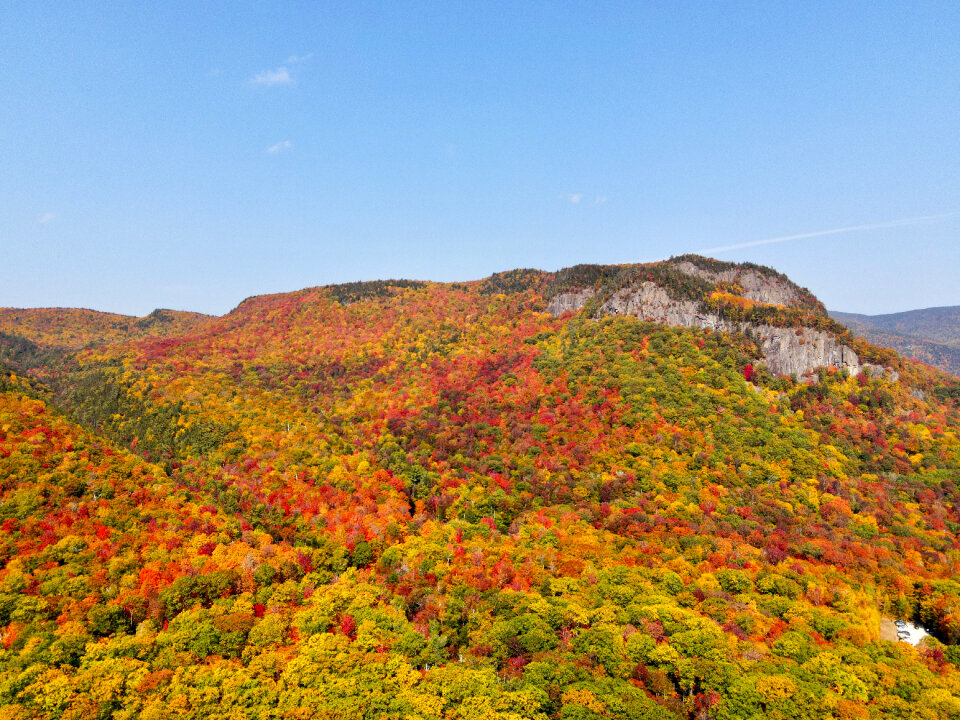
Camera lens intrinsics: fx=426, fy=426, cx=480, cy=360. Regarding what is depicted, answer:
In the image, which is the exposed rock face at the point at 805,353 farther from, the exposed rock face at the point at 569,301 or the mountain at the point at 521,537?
the exposed rock face at the point at 569,301

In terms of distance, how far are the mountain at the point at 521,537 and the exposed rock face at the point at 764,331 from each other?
0.84m

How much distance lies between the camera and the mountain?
150 feet

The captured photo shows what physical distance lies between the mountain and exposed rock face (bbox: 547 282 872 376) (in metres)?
0.84

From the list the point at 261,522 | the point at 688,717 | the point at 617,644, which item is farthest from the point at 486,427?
the point at 688,717

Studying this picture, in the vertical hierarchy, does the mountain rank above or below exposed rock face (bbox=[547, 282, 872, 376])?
below

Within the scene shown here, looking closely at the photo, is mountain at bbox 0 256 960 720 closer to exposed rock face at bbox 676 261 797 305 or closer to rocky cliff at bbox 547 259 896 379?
rocky cliff at bbox 547 259 896 379

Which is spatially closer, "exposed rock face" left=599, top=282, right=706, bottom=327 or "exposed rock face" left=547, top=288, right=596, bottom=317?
"exposed rock face" left=599, top=282, right=706, bottom=327

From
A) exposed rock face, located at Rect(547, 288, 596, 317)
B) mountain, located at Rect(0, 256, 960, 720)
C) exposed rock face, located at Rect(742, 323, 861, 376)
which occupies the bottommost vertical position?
mountain, located at Rect(0, 256, 960, 720)

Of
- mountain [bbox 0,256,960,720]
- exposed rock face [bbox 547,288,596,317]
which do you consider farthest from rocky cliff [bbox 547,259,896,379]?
mountain [bbox 0,256,960,720]

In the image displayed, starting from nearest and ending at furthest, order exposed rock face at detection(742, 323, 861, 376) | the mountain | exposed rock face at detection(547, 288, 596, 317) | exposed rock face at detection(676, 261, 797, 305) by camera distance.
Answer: the mountain, exposed rock face at detection(742, 323, 861, 376), exposed rock face at detection(676, 261, 797, 305), exposed rock face at detection(547, 288, 596, 317)

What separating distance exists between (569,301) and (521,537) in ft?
426

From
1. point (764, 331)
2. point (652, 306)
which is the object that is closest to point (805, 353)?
point (764, 331)

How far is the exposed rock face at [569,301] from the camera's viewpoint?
188 meters

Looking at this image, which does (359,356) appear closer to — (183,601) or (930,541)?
(183,601)
